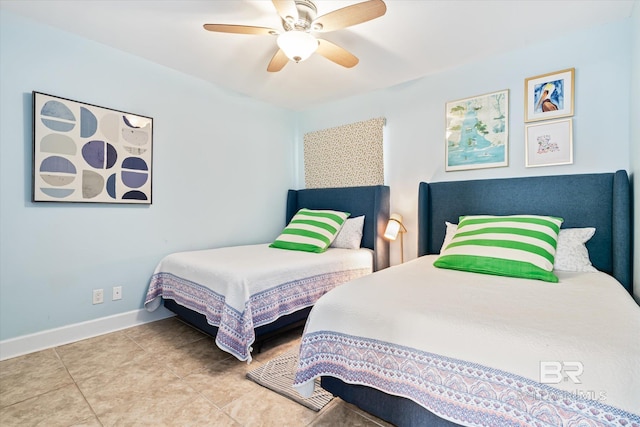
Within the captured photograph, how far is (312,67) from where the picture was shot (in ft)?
9.13

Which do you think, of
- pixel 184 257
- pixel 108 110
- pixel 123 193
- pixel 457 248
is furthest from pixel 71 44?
pixel 457 248

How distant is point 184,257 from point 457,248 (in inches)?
84.1

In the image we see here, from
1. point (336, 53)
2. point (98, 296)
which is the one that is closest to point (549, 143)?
point (336, 53)

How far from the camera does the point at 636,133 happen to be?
1.79m

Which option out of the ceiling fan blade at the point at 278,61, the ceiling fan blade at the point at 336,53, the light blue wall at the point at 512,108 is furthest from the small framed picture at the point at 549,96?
the ceiling fan blade at the point at 278,61

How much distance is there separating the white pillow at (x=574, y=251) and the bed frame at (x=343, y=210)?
146cm

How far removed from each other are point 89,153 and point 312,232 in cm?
195

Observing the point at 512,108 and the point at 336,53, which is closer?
the point at 336,53

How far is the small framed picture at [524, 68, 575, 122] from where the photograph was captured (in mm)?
2244

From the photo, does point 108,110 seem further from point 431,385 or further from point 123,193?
point 431,385

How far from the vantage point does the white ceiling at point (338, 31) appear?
1.95 m

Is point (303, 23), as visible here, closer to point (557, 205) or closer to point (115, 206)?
point (115, 206)

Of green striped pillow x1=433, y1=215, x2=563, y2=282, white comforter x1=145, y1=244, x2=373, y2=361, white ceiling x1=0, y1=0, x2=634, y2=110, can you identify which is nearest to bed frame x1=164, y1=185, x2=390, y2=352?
white comforter x1=145, y1=244, x2=373, y2=361

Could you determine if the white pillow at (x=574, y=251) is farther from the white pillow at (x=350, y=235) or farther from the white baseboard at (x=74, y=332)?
the white baseboard at (x=74, y=332)
